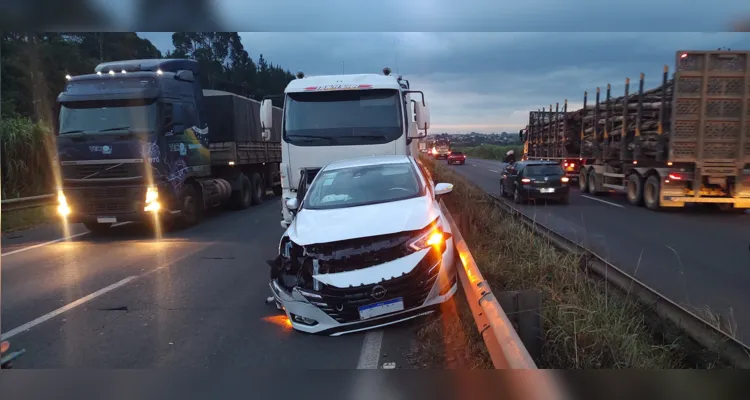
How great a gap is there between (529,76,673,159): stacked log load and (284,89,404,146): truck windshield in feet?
29.3

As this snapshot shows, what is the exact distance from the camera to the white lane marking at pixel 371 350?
4840mm

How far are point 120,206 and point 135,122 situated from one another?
5.76 feet

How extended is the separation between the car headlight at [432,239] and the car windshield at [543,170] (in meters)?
12.4

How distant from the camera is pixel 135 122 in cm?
1141

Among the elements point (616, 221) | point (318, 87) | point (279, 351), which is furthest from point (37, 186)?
point (616, 221)

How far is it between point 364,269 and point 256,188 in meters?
13.7

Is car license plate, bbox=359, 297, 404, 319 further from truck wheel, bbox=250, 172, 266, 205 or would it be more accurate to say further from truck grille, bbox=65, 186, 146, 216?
truck wheel, bbox=250, 172, 266, 205

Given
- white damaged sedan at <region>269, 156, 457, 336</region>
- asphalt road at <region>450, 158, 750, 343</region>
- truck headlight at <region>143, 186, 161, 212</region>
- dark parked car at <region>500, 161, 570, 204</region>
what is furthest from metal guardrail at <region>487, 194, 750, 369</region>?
dark parked car at <region>500, 161, 570, 204</region>

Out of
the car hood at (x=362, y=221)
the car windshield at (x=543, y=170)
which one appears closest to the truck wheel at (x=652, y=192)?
the car windshield at (x=543, y=170)

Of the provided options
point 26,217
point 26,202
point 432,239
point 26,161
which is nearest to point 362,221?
point 432,239

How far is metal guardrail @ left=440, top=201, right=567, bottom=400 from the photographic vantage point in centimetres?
335

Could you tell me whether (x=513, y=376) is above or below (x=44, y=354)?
above

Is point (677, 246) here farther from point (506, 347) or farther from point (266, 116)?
point (506, 347)

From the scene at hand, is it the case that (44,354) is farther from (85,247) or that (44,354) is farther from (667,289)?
(667,289)
